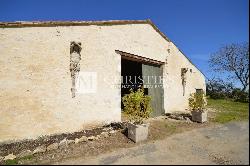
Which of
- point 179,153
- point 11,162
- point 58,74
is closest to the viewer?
point 179,153

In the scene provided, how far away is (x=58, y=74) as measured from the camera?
31.8ft

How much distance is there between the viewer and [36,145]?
866 cm

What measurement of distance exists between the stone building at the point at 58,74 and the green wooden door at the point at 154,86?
1821mm

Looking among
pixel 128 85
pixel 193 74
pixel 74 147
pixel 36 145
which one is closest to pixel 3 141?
pixel 36 145

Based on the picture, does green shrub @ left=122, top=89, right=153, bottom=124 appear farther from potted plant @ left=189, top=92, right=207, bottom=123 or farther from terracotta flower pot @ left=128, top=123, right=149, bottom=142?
potted plant @ left=189, top=92, right=207, bottom=123

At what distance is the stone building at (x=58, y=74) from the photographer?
9.12 m

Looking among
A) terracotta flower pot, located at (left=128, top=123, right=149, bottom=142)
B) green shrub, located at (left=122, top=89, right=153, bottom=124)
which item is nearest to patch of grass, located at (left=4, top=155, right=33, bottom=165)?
terracotta flower pot, located at (left=128, top=123, right=149, bottom=142)

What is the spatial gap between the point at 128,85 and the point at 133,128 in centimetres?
850

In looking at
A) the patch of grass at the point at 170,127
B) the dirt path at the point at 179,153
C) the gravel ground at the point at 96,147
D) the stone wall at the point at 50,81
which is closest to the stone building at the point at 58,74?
the stone wall at the point at 50,81

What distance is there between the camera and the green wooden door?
44.2 feet

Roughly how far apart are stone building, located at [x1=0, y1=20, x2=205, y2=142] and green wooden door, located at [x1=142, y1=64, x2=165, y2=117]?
1821mm

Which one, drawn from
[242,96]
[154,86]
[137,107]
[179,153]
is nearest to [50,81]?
[137,107]

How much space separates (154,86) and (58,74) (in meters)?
6.21

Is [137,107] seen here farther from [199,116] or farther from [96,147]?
[199,116]
